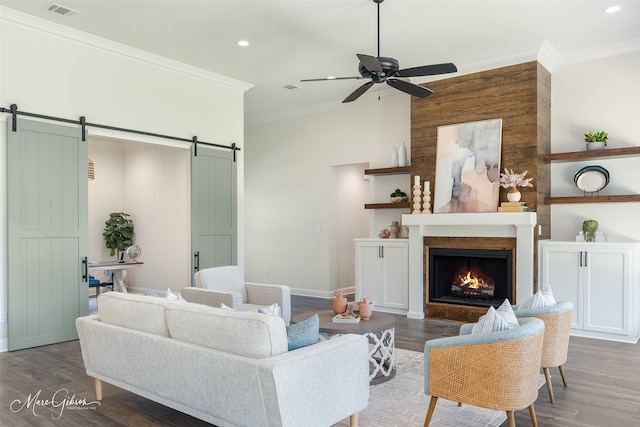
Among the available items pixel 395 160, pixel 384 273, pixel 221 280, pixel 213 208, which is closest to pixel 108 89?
pixel 213 208

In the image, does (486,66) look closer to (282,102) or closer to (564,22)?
(564,22)

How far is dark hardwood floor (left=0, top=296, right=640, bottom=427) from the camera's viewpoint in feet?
10.1

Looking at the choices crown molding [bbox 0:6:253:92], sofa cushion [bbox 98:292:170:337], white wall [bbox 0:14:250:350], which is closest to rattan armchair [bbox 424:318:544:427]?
sofa cushion [bbox 98:292:170:337]

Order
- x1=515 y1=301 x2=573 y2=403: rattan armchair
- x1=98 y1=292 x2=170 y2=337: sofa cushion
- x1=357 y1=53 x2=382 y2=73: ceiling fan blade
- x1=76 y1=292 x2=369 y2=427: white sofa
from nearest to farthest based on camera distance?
x1=76 y1=292 x2=369 y2=427: white sofa < x1=98 y1=292 x2=170 y2=337: sofa cushion < x1=515 y1=301 x2=573 y2=403: rattan armchair < x1=357 y1=53 x2=382 y2=73: ceiling fan blade

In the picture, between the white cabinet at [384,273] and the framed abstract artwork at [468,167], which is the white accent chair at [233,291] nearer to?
the white cabinet at [384,273]

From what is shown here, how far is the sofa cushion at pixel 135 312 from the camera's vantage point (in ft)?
9.83

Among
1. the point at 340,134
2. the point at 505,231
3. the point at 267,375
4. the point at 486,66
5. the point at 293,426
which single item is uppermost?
the point at 486,66

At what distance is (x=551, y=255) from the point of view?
553 cm

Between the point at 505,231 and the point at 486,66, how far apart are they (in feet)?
6.76

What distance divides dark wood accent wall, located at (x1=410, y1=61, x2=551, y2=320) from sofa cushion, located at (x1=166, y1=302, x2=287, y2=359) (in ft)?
13.7

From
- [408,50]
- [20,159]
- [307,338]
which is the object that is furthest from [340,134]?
[307,338]

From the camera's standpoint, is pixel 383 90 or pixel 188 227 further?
pixel 383 90

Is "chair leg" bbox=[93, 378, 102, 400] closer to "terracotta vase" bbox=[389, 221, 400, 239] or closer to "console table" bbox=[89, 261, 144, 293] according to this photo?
"console table" bbox=[89, 261, 144, 293]

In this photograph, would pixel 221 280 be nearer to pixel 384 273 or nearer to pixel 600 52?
pixel 384 273
